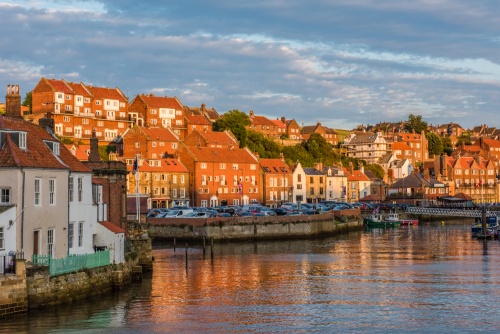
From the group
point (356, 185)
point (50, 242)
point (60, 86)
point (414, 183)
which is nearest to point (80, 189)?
point (50, 242)

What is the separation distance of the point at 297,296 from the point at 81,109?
10136 centimetres

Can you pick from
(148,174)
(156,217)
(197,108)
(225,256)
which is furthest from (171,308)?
(197,108)

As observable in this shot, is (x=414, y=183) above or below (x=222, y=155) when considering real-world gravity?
below

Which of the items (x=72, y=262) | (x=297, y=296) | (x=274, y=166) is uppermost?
(x=274, y=166)

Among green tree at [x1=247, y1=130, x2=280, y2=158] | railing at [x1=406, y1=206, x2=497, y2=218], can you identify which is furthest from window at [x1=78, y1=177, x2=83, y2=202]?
green tree at [x1=247, y1=130, x2=280, y2=158]

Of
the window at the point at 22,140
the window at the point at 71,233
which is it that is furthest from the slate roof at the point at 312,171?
the window at the point at 22,140

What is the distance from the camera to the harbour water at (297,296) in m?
38.2

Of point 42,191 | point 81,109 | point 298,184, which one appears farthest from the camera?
point 298,184

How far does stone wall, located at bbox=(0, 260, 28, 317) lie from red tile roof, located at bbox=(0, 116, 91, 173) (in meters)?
5.76

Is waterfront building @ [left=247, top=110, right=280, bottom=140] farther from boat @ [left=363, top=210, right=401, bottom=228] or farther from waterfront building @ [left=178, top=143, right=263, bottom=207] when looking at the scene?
boat @ [left=363, top=210, right=401, bottom=228]

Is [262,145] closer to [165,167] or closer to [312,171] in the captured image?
[312,171]

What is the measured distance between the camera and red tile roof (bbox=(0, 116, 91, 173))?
39031mm

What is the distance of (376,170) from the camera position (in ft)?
604

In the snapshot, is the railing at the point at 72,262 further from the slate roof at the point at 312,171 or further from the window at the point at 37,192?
the slate roof at the point at 312,171
